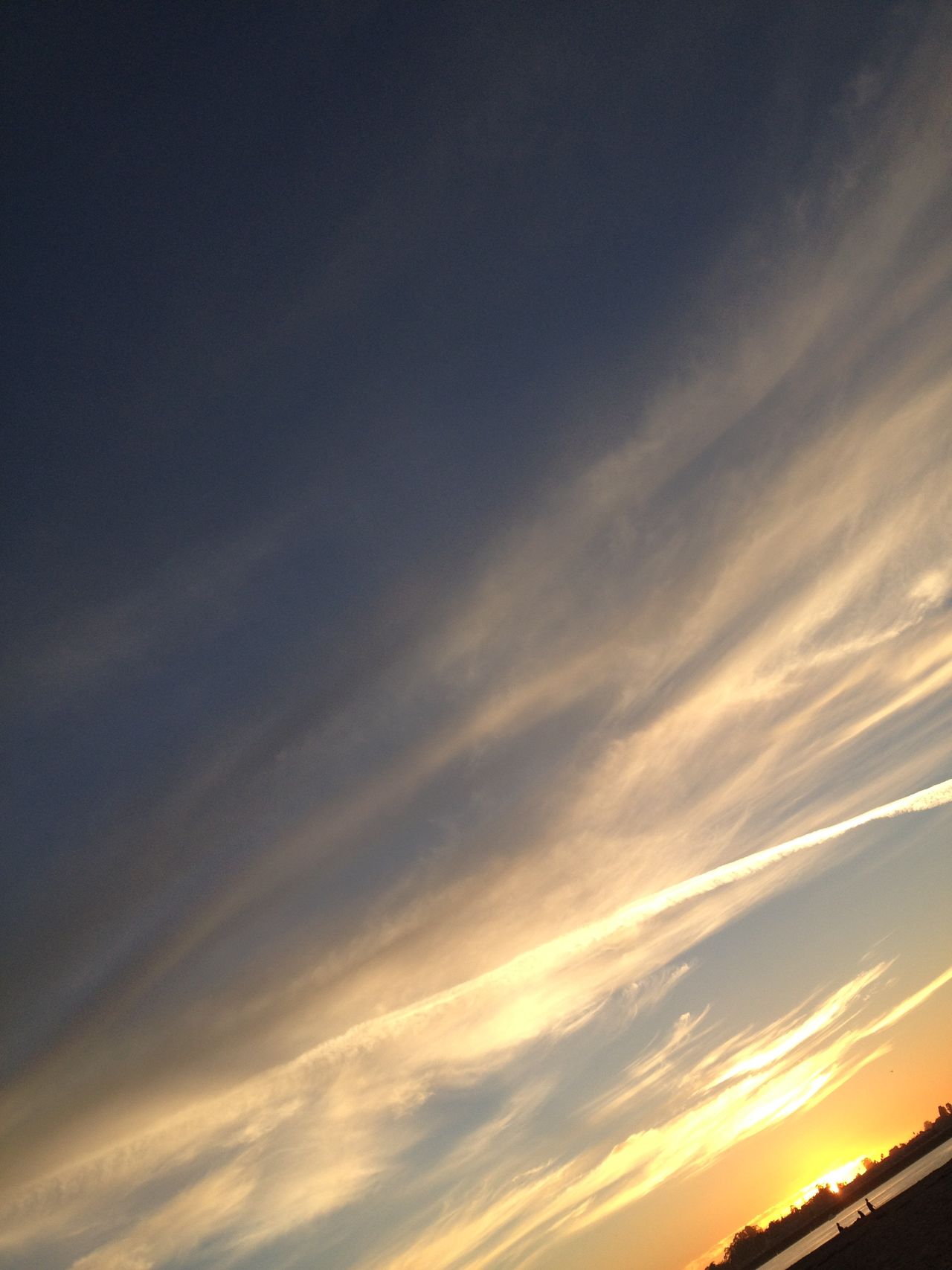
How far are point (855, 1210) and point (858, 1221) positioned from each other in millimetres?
28075

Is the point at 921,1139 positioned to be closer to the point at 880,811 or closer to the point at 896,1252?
the point at 880,811

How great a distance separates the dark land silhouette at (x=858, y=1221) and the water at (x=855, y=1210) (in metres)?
1.59

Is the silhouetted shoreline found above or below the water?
above

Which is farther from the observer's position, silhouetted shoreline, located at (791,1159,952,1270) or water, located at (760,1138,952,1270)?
water, located at (760,1138,952,1270)

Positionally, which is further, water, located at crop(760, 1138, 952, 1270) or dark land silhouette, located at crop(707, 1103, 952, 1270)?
water, located at crop(760, 1138, 952, 1270)

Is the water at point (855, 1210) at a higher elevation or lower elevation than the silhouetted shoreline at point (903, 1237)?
lower

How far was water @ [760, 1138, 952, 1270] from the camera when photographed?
67.2m

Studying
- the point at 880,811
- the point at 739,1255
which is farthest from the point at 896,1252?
the point at 880,811

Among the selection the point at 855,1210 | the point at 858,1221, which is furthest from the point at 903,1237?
the point at 855,1210

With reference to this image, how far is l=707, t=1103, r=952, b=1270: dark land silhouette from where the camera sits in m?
47.9

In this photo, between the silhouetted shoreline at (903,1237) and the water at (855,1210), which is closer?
the silhouetted shoreline at (903,1237)

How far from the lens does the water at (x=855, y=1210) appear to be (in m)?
67.2

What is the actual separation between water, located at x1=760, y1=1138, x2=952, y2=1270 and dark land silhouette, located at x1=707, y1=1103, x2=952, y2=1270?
159 centimetres

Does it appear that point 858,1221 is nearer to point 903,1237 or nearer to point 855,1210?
point 903,1237
